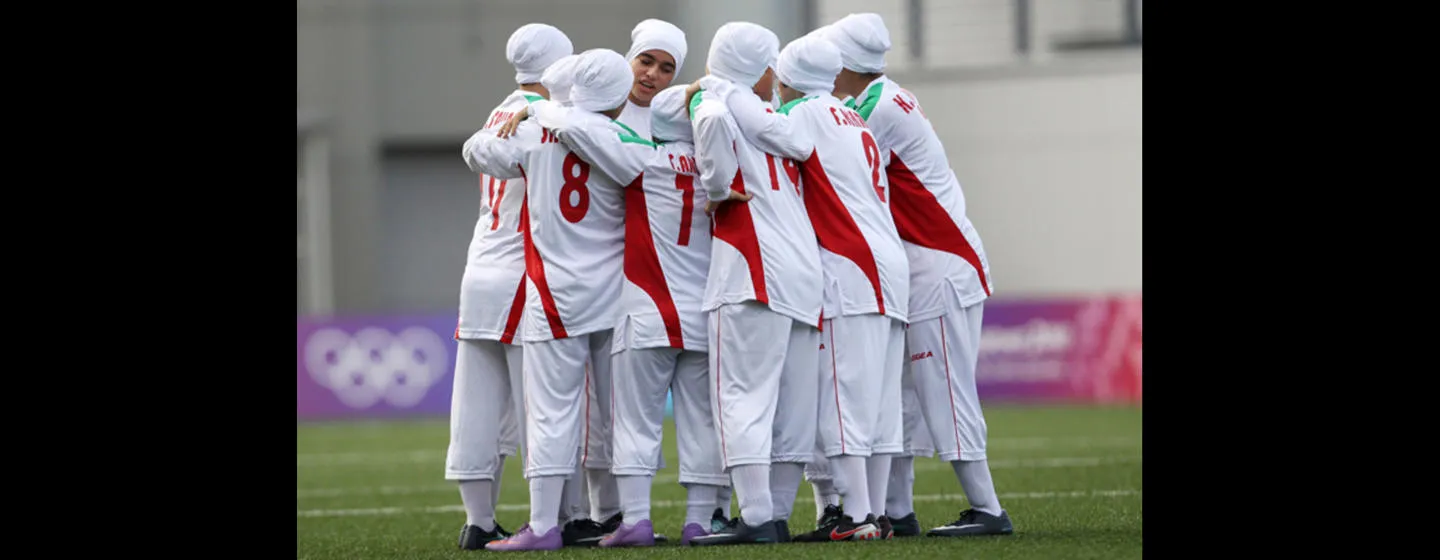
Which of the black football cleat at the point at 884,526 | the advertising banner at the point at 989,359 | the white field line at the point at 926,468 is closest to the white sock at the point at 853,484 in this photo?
the black football cleat at the point at 884,526

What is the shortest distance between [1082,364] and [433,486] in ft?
34.3

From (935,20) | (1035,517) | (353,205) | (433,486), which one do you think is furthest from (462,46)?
(1035,517)

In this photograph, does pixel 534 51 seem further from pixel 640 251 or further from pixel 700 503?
pixel 700 503

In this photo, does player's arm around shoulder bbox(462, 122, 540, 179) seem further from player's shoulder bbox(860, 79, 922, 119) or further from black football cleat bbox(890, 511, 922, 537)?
black football cleat bbox(890, 511, 922, 537)

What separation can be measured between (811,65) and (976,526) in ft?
6.21

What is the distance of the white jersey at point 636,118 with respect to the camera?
24.2 feet

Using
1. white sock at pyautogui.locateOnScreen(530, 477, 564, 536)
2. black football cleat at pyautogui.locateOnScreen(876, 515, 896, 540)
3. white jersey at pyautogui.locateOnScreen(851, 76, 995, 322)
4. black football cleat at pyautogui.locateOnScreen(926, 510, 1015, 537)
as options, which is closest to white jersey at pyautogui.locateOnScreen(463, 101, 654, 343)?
white sock at pyautogui.locateOnScreen(530, 477, 564, 536)

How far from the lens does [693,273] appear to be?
23.7 feet

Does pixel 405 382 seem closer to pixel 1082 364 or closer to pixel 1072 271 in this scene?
pixel 1082 364

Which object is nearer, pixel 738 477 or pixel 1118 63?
pixel 738 477

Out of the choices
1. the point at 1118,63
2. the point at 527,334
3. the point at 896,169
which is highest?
the point at 1118,63

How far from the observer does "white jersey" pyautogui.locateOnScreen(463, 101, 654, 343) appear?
7113 mm

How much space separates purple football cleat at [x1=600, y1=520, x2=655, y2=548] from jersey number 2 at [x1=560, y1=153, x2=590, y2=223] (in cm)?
117

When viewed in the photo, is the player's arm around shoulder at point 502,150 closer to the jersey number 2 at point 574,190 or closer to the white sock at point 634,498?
the jersey number 2 at point 574,190
